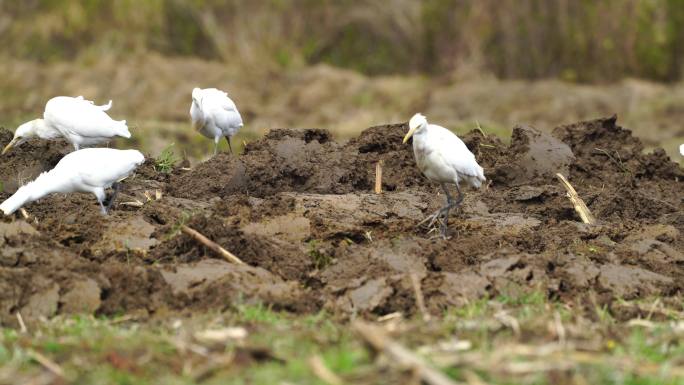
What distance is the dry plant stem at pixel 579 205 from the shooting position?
9.71 metres

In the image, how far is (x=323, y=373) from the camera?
5219 millimetres

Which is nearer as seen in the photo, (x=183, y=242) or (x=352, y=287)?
(x=352, y=287)

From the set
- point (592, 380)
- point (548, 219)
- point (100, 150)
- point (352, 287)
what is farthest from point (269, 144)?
point (592, 380)

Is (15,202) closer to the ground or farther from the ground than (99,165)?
closer to the ground

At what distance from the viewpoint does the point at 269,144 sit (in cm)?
1047

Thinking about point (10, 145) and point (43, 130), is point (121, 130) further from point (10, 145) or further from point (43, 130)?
point (10, 145)

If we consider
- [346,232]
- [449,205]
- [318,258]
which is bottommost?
[318,258]

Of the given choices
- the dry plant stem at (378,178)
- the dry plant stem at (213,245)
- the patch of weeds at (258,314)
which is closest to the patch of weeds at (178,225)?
the dry plant stem at (213,245)

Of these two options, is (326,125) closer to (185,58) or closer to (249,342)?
(185,58)

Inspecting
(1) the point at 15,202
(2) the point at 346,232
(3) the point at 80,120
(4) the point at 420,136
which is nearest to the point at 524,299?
(2) the point at 346,232

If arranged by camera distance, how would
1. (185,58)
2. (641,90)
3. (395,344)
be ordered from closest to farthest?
(395,344) < (641,90) < (185,58)

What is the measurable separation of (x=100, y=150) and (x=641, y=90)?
1366 cm

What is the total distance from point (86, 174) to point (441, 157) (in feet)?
8.55

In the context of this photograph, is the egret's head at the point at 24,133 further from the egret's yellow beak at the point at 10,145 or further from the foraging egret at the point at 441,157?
the foraging egret at the point at 441,157
